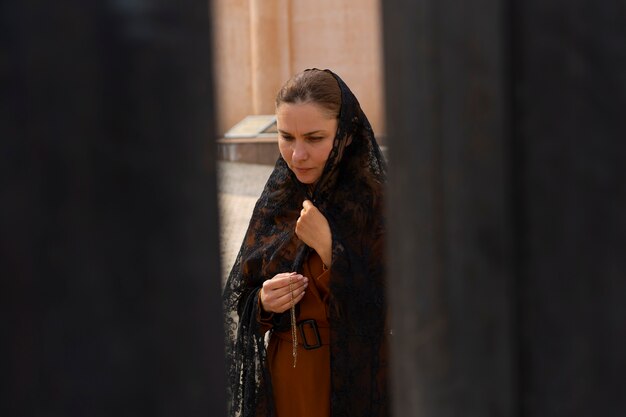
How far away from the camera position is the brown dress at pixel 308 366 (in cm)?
253

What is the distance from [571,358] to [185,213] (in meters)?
0.33

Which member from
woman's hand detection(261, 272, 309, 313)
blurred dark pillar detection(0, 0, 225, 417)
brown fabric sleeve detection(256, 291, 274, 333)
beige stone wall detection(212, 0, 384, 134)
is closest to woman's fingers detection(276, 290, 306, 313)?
woman's hand detection(261, 272, 309, 313)

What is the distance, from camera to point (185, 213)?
0.47 meters

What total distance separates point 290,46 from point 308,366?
46.0 feet

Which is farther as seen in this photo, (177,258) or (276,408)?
(276,408)

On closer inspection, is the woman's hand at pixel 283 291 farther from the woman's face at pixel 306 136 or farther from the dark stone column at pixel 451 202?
the dark stone column at pixel 451 202

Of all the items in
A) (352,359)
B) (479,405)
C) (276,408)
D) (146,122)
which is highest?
(146,122)

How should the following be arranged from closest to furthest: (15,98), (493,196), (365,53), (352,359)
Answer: (15,98) → (493,196) → (352,359) → (365,53)

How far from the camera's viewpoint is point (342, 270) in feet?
8.18

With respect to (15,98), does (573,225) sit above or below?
below

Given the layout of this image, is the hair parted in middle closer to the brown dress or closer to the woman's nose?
the woman's nose

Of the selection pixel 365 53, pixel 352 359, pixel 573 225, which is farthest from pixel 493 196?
pixel 365 53

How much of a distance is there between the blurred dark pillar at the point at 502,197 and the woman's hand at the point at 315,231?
73.3 inches

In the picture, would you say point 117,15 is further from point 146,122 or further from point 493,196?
point 493,196
